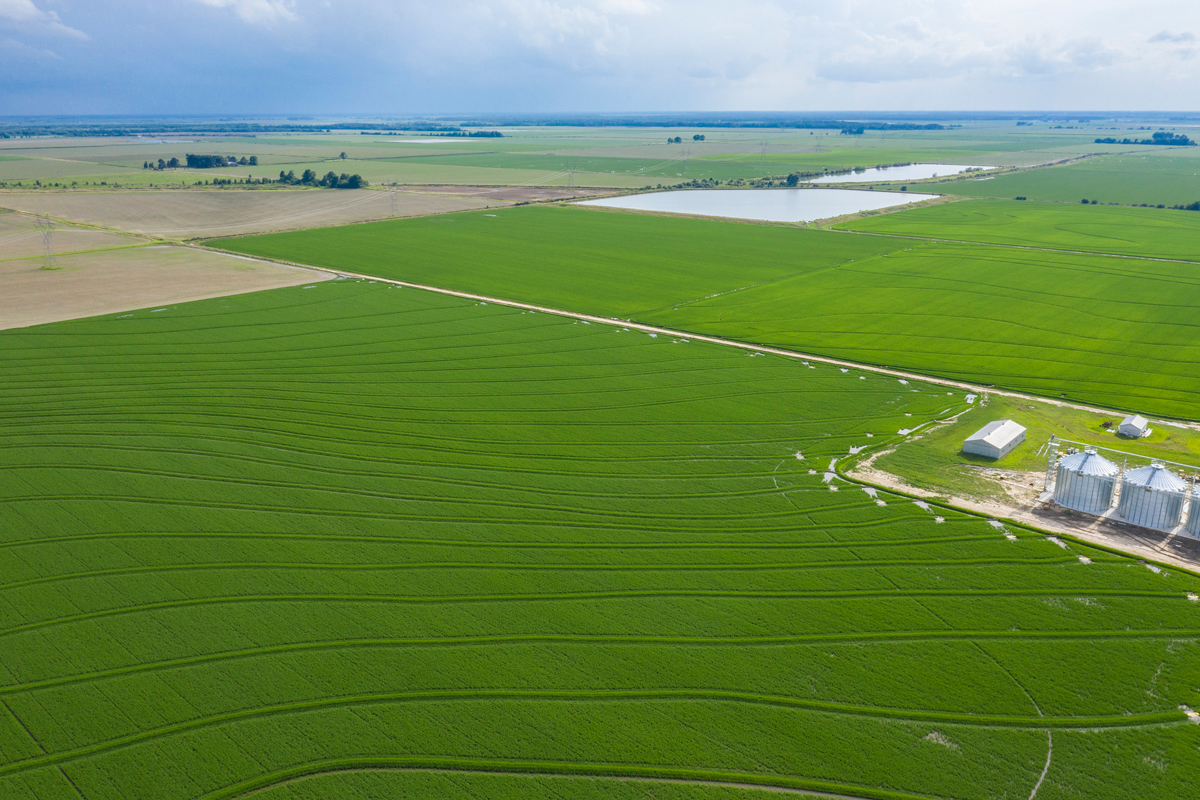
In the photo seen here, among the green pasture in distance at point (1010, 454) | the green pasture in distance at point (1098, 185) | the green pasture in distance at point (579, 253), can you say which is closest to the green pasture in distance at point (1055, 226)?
the green pasture in distance at point (579, 253)

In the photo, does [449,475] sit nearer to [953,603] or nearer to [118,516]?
[118,516]

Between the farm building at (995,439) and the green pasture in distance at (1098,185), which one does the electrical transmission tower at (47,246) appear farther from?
the green pasture in distance at (1098,185)

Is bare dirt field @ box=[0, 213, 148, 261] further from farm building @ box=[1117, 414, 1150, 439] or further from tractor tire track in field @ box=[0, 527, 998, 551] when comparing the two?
farm building @ box=[1117, 414, 1150, 439]

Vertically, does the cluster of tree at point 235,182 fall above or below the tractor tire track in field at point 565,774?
above

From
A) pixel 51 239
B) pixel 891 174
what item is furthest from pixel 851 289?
pixel 891 174

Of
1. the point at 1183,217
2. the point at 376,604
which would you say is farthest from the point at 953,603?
the point at 1183,217

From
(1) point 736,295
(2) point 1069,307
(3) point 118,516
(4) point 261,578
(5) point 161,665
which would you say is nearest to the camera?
(5) point 161,665
